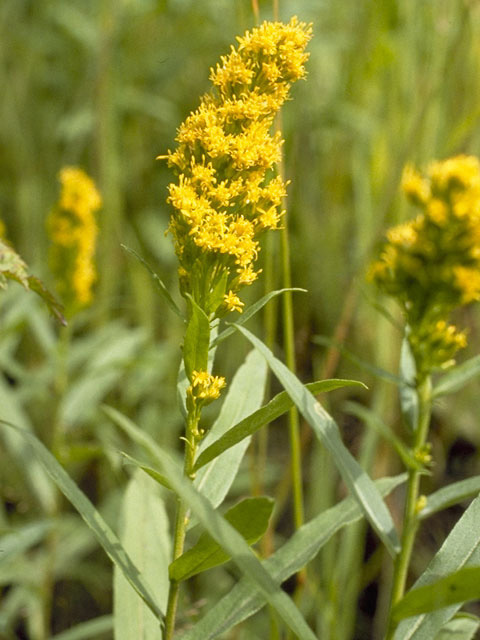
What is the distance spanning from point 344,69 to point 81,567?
7.66 ft

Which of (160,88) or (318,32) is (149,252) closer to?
(160,88)

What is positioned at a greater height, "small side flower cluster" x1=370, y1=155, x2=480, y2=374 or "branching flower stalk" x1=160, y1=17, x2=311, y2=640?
"branching flower stalk" x1=160, y1=17, x2=311, y2=640

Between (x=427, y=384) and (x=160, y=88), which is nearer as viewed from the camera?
(x=427, y=384)

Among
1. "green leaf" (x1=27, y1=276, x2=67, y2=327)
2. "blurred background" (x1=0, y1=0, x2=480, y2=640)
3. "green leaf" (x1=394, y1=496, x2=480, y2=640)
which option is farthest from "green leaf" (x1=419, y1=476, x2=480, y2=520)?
"blurred background" (x1=0, y1=0, x2=480, y2=640)

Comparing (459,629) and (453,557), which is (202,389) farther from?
(459,629)

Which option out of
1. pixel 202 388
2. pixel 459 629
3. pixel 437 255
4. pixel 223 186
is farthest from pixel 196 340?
pixel 459 629

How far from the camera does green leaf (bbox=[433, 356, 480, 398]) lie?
1.04 metres

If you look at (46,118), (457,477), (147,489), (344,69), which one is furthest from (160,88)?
(147,489)

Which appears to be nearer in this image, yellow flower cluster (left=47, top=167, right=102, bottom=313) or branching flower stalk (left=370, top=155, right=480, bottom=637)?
branching flower stalk (left=370, top=155, right=480, bottom=637)

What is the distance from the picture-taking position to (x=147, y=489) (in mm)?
1318

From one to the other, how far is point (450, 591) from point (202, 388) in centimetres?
38

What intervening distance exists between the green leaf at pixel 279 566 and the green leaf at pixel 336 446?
0.14 feet

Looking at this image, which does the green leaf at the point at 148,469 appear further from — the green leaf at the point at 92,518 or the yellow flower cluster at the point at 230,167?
the yellow flower cluster at the point at 230,167

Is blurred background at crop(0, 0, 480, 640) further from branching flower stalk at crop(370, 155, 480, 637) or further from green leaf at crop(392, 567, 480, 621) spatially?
green leaf at crop(392, 567, 480, 621)
